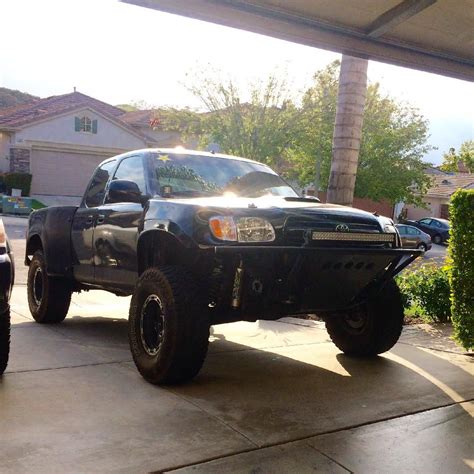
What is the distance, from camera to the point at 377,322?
5.51 m

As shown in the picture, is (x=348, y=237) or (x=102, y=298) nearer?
(x=348, y=237)

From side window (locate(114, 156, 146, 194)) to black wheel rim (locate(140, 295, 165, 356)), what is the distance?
1.15m

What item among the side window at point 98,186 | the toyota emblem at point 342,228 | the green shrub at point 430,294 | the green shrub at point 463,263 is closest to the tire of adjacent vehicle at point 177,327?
the toyota emblem at point 342,228

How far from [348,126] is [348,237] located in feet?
14.6

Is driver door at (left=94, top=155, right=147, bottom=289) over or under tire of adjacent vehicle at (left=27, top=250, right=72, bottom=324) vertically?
over

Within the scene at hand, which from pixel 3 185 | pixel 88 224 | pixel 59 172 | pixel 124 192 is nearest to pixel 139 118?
pixel 59 172

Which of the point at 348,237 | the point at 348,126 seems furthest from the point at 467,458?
the point at 348,126

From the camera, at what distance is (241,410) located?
4152mm

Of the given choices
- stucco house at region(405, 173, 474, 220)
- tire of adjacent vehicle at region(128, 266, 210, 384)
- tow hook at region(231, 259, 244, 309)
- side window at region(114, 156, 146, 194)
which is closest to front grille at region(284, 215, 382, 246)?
tow hook at region(231, 259, 244, 309)

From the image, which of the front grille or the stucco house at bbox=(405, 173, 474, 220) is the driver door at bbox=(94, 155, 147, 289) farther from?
the stucco house at bbox=(405, 173, 474, 220)

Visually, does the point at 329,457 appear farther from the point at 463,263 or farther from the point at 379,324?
the point at 463,263

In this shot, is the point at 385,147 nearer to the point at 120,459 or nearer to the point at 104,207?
the point at 104,207

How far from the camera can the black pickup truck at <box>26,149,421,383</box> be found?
4352mm

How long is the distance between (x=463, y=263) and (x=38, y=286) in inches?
186
